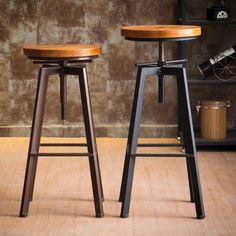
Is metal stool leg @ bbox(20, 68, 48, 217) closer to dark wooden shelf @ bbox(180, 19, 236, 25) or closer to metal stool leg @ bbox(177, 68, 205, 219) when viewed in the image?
metal stool leg @ bbox(177, 68, 205, 219)

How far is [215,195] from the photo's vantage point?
4.76 meters

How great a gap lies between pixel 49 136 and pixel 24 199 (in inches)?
78.7

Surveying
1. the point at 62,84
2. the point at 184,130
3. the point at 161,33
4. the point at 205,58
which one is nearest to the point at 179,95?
the point at 184,130

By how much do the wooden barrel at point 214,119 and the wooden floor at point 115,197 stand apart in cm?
16

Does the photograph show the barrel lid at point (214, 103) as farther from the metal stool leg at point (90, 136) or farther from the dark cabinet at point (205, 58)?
Result: the metal stool leg at point (90, 136)

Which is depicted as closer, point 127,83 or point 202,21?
point 202,21

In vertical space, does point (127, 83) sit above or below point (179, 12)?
below

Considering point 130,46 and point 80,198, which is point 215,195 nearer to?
point 80,198

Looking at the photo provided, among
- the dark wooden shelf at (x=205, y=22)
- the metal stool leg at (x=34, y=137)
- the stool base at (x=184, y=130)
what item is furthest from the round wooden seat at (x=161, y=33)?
the dark wooden shelf at (x=205, y=22)

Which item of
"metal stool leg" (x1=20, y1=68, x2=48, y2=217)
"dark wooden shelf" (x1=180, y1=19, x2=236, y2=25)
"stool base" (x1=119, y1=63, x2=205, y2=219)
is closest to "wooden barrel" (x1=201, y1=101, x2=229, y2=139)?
"dark wooden shelf" (x1=180, y1=19, x2=236, y2=25)

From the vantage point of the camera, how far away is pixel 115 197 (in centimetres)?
474

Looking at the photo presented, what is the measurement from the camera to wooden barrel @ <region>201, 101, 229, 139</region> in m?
5.94

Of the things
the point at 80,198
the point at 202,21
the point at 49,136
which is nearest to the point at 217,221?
the point at 80,198

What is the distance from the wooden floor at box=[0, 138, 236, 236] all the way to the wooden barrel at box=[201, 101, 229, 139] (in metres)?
0.16
